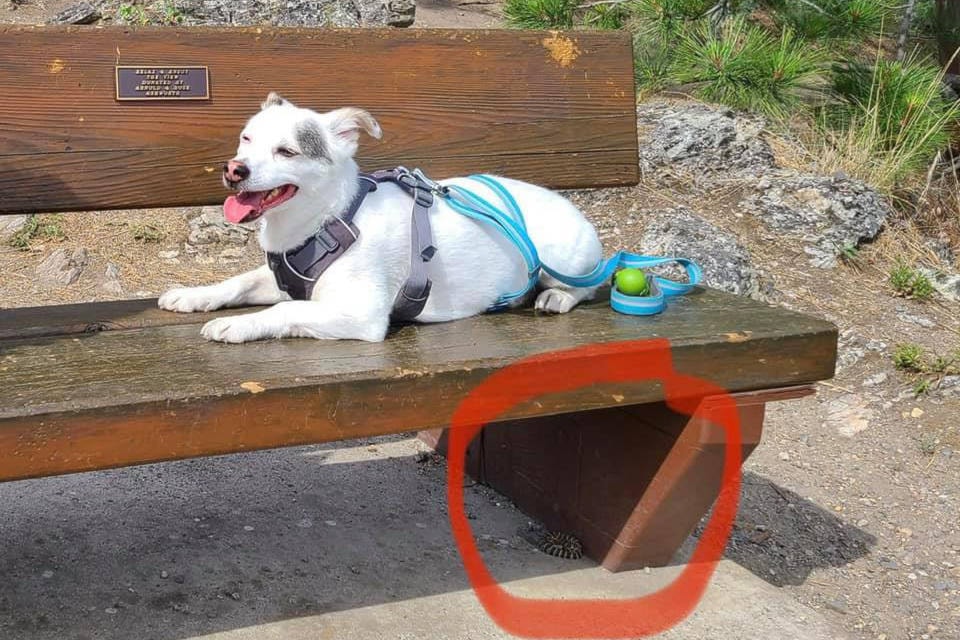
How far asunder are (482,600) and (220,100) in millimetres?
1558

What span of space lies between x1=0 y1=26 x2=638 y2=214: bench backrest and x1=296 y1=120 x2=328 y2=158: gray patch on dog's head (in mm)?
550

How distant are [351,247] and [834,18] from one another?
210 inches

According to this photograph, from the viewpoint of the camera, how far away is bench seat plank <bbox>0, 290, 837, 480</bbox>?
2047 millimetres

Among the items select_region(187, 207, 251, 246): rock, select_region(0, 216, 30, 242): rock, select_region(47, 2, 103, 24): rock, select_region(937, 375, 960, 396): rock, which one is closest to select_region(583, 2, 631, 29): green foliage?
select_region(187, 207, 251, 246): rock

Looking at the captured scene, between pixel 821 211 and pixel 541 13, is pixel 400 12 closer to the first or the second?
pixel 541 13

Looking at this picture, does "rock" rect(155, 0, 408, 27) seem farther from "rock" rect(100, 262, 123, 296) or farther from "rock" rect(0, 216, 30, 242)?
"rock" rect(100, 262, 123, 296)

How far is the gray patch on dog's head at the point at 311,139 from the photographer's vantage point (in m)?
2.63

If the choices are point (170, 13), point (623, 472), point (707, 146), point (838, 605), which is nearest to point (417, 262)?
point (623, 472)

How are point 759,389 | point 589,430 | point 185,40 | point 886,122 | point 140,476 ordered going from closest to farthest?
point 759,389 → point 185,40 → point 589,430 → point 140,476 → point 886,122

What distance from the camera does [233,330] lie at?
8.30ft

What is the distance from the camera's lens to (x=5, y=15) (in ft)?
28.9

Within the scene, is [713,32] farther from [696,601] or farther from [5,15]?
[5,15]

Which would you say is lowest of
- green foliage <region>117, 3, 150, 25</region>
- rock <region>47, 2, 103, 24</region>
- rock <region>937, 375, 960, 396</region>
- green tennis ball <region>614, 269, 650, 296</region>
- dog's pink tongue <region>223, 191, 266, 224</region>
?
rock <region>937, 375, 960, 396</region>

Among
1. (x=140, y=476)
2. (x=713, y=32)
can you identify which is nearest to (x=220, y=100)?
(x=140, y=476)
